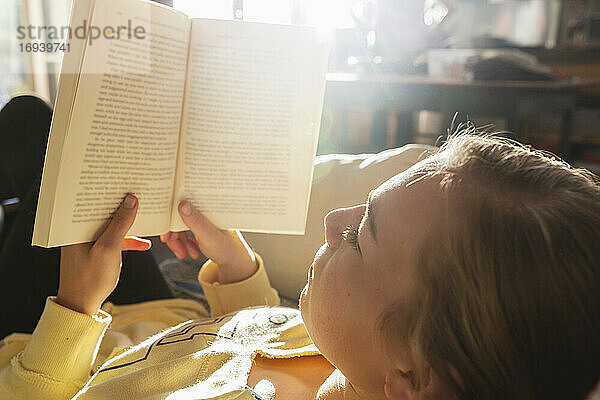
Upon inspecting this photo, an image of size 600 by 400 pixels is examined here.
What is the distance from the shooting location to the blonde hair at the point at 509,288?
49cm

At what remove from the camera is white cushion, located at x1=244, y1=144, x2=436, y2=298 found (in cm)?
108

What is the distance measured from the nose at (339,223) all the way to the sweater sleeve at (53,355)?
1.22 feet

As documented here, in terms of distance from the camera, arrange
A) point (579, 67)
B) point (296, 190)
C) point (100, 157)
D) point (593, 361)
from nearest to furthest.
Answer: point (593, 361) → point (100, 157) → point (296, 190) → point (579, 67)

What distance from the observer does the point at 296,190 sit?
37.4 inches

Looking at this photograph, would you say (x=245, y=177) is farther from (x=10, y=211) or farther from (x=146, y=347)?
(x=10, y=211)

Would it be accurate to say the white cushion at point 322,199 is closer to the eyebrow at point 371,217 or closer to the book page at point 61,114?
the eyebrow at point 371,217

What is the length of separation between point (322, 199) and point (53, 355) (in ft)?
1.89

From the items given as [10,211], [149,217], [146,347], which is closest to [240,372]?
[146,347]

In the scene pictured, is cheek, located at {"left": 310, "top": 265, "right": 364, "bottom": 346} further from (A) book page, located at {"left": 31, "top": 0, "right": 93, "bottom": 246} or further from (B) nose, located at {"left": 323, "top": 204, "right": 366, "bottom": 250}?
(A) book page, located at {"left": 31, "top": 0, "right": 93, "bottom": 246}

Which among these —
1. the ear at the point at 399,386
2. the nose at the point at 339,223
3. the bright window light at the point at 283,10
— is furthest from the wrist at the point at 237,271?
the bright window light at the point at 283,10

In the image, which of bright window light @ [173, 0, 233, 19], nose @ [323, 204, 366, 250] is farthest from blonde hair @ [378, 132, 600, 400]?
bright window light @ [173, 0, 233, 19]

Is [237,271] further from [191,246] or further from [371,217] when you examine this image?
[371,217]

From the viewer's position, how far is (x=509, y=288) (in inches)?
19.8

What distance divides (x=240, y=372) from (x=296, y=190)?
1.06 feet
